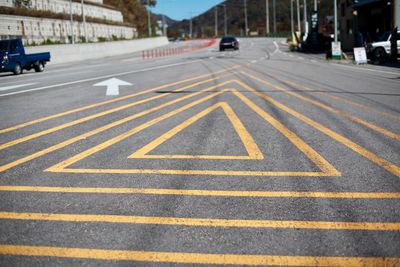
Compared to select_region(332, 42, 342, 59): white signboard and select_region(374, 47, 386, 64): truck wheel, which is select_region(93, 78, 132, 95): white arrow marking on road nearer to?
select_region(374, 47, 386, 64): truck wheel

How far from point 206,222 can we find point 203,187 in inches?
33.3

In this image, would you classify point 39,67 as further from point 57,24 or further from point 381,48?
point 57,24

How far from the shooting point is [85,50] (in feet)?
148

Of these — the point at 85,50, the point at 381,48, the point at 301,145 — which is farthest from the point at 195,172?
the point at 85,50

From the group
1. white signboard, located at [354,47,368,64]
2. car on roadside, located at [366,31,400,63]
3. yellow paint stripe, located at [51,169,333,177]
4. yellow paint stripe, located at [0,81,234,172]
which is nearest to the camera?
yellow paint stripe, located at [51,169,333,177]

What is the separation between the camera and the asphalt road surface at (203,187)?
3.02 meters

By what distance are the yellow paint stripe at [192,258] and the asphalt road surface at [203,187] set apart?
11mm

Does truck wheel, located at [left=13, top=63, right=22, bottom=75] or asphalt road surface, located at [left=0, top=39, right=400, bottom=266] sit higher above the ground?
truck wheel, located at [left=13, top=63, right=22, bottom=75]

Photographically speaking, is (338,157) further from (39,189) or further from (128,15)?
(128,15)

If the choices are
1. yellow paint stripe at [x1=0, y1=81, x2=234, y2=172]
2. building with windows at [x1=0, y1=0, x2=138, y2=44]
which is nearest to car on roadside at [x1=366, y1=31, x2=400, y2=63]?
yellow paint stripe at [x1=0, y1=81, x2=234, y2=172]

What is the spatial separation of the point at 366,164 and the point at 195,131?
9.77 feet

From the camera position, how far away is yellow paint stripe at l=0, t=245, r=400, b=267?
2.79 m

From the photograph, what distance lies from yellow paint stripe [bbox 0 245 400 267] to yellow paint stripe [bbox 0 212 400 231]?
0.49m

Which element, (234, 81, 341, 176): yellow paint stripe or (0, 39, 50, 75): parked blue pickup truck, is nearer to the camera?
(234, 81, 341, 176): yellow paint stripe
